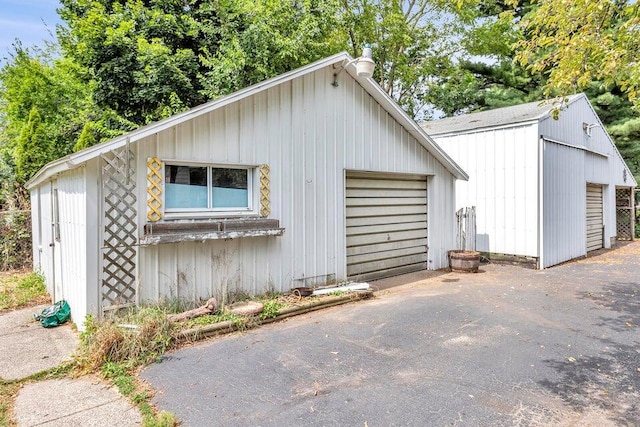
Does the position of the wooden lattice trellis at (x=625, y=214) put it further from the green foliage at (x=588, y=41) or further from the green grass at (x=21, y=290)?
the green grass at (x=21, y=290)

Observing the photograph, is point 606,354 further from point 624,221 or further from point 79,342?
point 624,221

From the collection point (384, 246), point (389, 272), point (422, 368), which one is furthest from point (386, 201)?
point (422, 368)

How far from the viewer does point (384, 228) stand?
28.0 ft

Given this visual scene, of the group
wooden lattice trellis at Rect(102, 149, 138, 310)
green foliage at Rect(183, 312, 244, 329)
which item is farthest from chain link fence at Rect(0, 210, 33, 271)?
Result: green foliage at Rect(183, 312, 244, 329)

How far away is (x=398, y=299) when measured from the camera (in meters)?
6.78

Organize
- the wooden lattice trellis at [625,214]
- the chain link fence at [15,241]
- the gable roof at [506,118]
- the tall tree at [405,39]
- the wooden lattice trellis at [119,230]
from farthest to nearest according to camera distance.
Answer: the tall tree at [405,39] → the wooden lattice trellis at [625,214] → the chain link fence at [15,241] → the gable roof at [506,118] → the wooden lattice trellis at [119,230]

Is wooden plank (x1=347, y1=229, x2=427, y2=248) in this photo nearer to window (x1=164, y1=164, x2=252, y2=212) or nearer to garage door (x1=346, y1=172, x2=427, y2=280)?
garage door (x1=346, y1=172, x2=427, y2=280)

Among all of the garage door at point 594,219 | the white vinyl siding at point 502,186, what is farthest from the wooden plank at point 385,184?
the garage door at point 594,219

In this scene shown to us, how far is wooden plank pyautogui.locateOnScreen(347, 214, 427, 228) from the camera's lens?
7.92 m

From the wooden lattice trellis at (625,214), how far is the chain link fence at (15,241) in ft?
72.6

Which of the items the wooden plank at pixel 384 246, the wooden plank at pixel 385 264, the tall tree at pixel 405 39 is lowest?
the wooden plank at pixel 385 264

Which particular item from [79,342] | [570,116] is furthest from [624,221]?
[79,342]

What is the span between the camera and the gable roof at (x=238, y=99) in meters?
4.70

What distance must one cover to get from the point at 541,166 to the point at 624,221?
11.0 m
